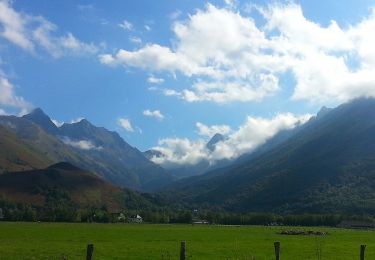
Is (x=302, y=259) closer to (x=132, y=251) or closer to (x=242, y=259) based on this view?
(x=242, y=259)

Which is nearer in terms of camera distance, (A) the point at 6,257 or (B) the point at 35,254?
(A) the point at 6,257

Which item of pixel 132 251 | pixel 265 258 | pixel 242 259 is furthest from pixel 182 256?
pixel 132 251

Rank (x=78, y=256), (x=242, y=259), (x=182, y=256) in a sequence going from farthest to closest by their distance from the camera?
(x=78, y=256), (x=242, y=259), (x=182, y=256)

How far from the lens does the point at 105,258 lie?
5375cm

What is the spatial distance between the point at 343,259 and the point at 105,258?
25.7 metres

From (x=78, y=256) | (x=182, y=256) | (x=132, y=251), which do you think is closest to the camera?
(x=182, y=256)

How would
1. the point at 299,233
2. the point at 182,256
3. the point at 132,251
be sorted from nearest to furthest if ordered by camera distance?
the point at 182,256 → the point at 132,251 → the point at 299,233

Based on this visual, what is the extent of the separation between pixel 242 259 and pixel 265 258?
14.8ft

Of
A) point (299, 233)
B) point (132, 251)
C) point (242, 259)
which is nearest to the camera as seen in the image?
point (242, 259)

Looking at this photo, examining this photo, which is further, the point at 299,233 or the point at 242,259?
the point at 299,233

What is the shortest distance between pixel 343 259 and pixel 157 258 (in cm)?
2024

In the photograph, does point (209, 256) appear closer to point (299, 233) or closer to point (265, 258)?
point (265, 258)

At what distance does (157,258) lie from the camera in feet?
174

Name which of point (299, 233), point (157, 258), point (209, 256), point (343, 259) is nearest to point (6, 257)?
point (157, 258)
